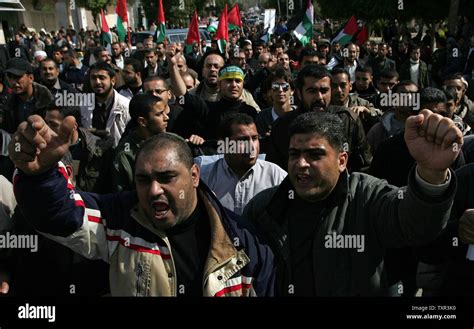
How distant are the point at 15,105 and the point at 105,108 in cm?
104

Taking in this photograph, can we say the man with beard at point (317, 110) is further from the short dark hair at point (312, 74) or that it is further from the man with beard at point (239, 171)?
the man with beard at point (239, 171)

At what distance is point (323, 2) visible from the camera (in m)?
24.1

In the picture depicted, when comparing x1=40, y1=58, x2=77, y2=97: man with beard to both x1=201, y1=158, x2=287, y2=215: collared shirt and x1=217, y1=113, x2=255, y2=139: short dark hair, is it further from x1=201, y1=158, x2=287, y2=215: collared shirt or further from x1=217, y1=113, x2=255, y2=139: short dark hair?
x1=201, y1=158, x2=287, y2=215: collared shirt

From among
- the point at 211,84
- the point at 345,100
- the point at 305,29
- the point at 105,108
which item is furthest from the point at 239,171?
the point at 305,29

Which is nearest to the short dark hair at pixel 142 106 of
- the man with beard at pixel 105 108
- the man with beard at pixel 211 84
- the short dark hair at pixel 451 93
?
the man with beard at pixel 105 108

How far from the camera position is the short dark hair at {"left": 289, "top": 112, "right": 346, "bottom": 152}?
256cm

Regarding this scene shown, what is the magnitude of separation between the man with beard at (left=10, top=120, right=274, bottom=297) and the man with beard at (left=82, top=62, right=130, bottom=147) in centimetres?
310

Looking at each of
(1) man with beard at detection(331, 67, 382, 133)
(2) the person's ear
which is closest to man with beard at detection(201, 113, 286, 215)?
(2) the person's ear

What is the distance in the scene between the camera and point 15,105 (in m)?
5.89

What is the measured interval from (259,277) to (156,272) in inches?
17.4

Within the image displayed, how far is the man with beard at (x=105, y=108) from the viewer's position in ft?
18.0

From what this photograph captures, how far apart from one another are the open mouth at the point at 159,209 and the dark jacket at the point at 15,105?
11.5 feet

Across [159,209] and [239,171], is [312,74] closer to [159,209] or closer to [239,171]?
[239,171]

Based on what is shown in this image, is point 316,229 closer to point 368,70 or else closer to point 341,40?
point 368,70
